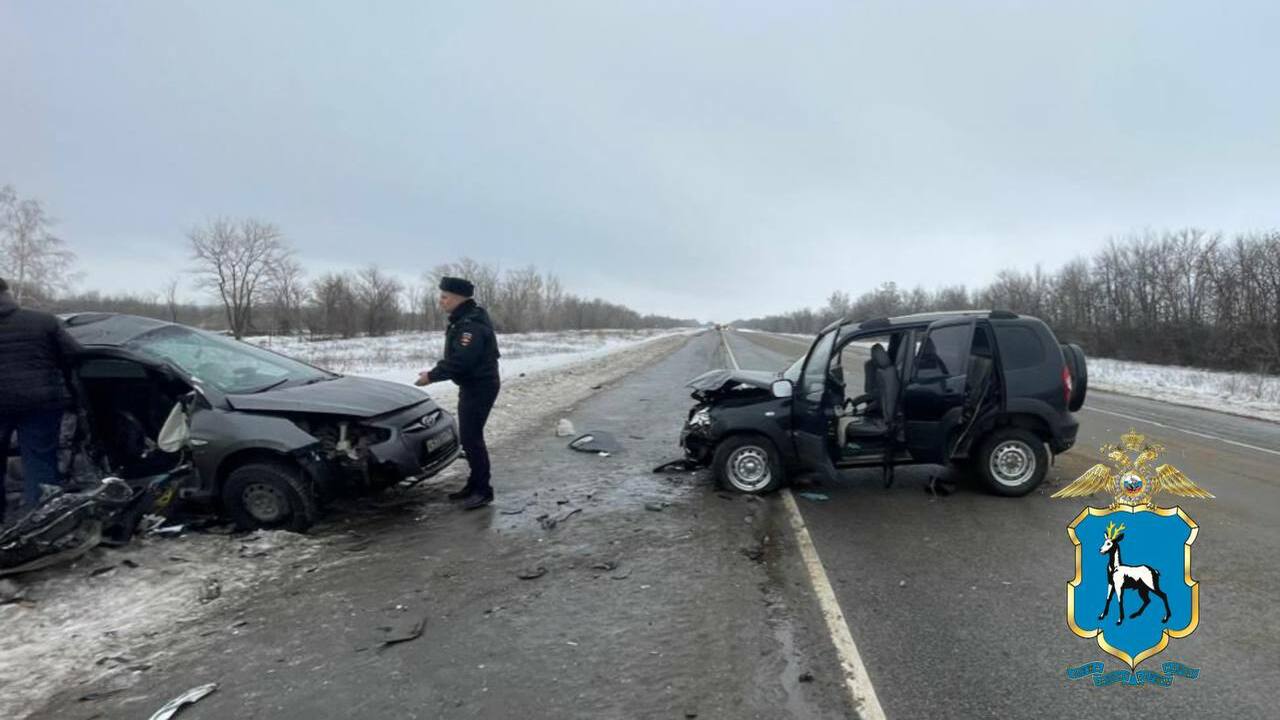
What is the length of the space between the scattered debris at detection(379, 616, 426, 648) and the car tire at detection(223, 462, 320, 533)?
78.6 inches

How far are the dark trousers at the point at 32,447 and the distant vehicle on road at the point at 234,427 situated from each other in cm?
33

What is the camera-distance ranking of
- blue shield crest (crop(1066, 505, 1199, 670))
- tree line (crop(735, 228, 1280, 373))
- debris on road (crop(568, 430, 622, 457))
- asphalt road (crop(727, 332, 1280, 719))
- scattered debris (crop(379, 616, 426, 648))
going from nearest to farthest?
blue shield crest (crop(1066, 505, 1199, 670)) → asphalt road (crop(727, 332, 1280, 719)) → scattered debris (crop(379, 616, 426, 648)) → debris on road (crop(568, 430, 622, 457)) → tree line (crop(735, 228, 1280, 373))

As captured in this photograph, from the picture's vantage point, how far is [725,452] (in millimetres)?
6414

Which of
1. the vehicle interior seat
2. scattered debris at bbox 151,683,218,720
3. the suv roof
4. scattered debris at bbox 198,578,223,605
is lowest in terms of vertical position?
scattered debris at bbox 151,683,218,720

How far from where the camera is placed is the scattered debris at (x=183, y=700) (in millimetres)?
2852

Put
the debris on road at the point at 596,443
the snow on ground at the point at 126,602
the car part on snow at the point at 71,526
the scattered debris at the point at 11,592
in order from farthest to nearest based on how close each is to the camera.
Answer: the debris on road at the point at 596,443 → the car part on snow at the point at 71,526 → the scattered debris at the point at 11,592 → the snow on ground at the point at 126,602

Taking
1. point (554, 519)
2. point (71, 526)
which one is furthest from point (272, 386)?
point (554, 519)

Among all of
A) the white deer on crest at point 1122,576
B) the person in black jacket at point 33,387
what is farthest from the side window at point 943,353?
the person in black jacket at point 33,387

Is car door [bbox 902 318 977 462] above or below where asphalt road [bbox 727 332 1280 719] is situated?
above

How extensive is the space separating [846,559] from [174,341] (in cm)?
617

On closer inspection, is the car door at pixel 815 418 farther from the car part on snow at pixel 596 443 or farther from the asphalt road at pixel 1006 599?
the car part on snow at pixel 596 443

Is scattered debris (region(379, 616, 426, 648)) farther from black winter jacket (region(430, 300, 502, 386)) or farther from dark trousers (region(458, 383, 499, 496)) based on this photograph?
black winter jacket (region(430, 300, 502, 386))

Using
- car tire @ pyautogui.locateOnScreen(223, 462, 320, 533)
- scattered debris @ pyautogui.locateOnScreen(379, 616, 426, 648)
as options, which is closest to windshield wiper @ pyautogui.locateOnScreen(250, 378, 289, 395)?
car tire @ pyautogui.locateOnScreen(223, 462, 320, 533)

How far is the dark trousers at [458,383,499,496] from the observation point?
5973 millimetres
